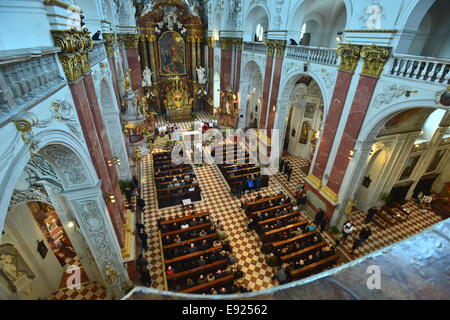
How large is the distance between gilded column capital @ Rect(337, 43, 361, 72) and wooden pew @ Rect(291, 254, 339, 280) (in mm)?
6821

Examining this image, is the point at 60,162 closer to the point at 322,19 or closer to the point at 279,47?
the point at 279,47

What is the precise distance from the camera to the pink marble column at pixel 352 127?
25.7 feet

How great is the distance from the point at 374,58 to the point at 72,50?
26.7 ft

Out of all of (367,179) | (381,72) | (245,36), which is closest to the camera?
(381,72)

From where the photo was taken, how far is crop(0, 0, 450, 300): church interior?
125 inches

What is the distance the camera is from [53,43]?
3.99 meters

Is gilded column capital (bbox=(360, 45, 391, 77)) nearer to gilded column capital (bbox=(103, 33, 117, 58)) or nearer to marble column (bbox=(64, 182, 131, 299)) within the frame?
marble column (bbox=(64, 182, 131, 299))

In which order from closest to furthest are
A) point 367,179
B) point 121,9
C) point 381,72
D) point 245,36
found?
point 381,72 < point 367,179 < point 121,9 < point 245,36

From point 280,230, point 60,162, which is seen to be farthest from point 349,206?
point 60,162

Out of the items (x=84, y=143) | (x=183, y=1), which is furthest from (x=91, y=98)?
(x=183, y=1)

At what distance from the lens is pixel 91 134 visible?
5.35m
